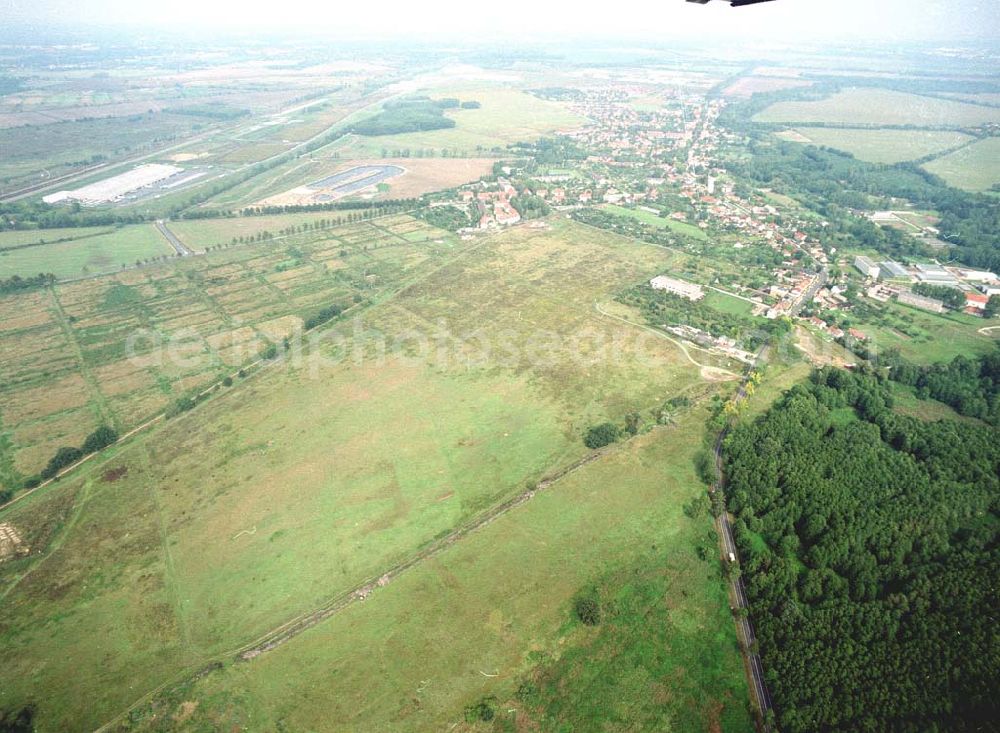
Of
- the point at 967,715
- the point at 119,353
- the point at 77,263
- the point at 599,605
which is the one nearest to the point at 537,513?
the point at 599,605

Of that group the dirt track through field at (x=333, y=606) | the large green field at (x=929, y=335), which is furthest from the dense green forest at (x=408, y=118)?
the dirt track through field at (x=333, y=606)

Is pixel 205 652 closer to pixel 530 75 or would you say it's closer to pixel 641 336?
pixel 641 336

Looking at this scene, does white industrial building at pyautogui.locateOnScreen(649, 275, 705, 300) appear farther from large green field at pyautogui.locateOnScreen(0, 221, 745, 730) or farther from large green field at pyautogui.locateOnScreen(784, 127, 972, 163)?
large green field at pyautogui.locateOnScreen(784, 127, 972, 163)

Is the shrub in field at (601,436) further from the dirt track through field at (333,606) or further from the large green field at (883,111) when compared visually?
the large green field at (883,111)

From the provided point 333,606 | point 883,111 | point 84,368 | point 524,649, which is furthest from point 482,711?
point 883,111

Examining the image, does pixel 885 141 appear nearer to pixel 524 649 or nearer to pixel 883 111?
pixel 883 111

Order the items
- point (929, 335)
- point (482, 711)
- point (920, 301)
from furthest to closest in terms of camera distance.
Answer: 1. point (920, 301)
2. point (929, 335)
3. point (482, 711)

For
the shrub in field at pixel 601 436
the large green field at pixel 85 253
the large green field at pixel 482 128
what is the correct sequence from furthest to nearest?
the large green field at pixel 482 128, the large green field at pixel 85 253, the shrub in field at pixel 601 436
